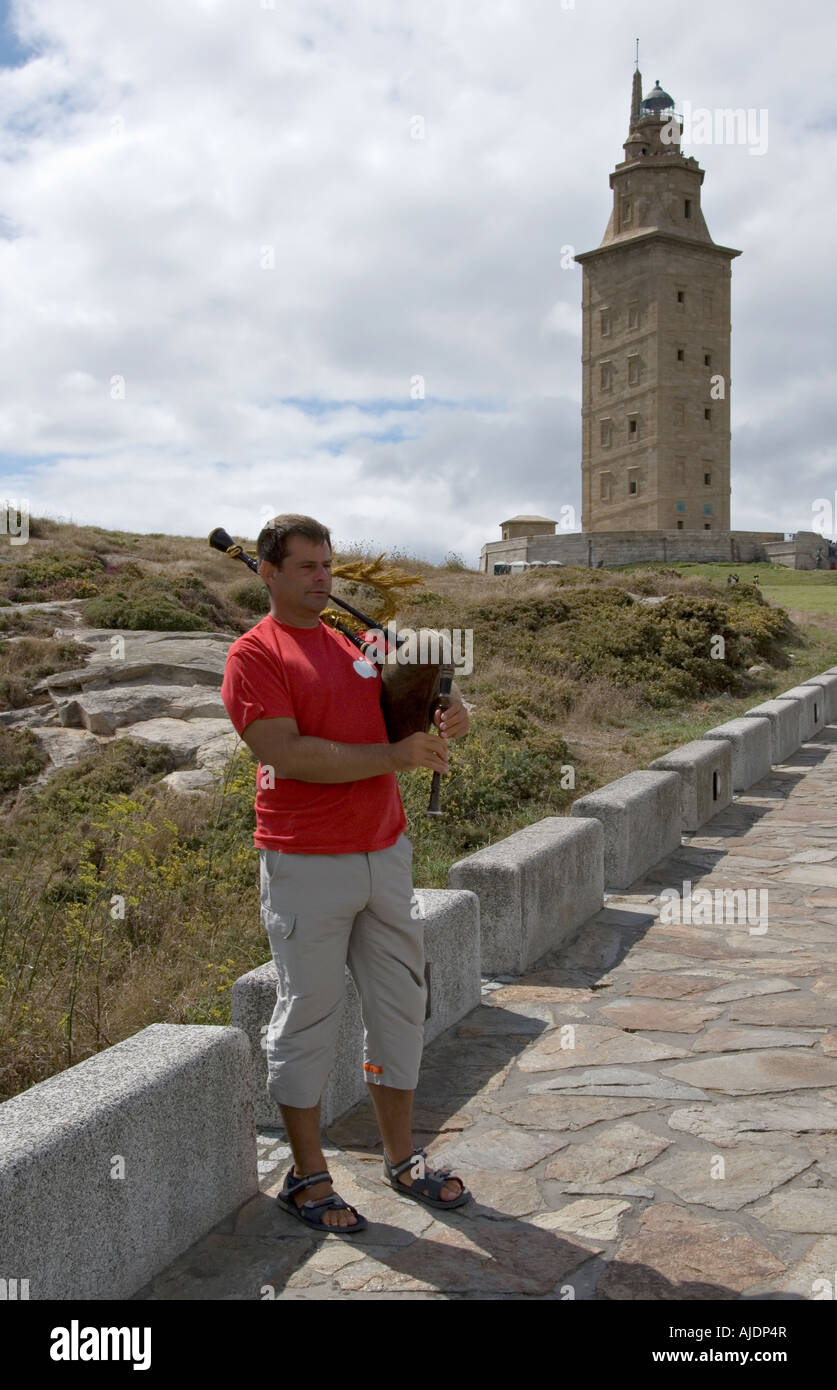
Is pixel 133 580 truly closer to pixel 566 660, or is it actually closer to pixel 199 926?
pixel 566 660

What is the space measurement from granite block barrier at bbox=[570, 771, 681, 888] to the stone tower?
50.4m

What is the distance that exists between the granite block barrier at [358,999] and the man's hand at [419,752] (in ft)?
2.96

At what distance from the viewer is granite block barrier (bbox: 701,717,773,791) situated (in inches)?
408

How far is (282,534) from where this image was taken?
3.18m

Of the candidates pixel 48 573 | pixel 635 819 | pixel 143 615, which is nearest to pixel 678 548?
pixel 48 573

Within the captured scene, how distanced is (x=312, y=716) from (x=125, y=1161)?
118 cm

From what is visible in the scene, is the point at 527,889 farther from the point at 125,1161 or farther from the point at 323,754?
the point at 125,1161

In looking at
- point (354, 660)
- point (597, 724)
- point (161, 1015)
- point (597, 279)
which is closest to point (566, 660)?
point (597, 724)

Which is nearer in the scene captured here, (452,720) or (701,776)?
(452,720)

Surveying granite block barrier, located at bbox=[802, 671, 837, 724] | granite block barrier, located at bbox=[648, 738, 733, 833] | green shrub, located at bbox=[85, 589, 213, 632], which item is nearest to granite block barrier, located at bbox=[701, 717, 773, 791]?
granite block barrier, located at bbox=[648, 738, 733, 833]

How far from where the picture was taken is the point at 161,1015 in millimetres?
4703

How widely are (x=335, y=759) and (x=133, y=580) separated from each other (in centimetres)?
1733

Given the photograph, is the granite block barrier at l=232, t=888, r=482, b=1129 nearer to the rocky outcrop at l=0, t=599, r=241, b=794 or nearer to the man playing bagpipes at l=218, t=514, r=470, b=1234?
the man playing bagpipes at l=218, t=514, r=470, b=1234

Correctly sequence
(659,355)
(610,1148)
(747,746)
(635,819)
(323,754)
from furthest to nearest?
(659,355) < (747,746) < (635,819) < (610,1148) < (323,754)
